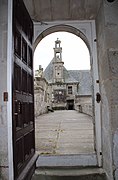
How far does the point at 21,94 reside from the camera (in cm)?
235

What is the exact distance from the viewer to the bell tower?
40094mm

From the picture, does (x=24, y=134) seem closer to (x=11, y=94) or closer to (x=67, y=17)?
(x=11, y=94)

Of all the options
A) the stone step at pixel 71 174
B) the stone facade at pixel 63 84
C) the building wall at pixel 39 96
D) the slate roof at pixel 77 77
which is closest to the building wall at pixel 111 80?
the stone step at pixel 71 174

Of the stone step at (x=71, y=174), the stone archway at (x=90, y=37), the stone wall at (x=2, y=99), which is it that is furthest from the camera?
the stone archway at (x=90, y=37)

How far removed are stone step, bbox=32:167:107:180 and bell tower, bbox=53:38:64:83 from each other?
37018 mm

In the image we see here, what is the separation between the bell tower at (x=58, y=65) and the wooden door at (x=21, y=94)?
121 ft

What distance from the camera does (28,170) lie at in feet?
7.53

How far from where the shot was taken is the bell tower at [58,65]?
40.1 metres

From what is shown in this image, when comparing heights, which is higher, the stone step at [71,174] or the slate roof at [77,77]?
the slate roof at [77,77]

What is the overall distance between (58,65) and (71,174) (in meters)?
38.9

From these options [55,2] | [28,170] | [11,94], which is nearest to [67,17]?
[55,2]

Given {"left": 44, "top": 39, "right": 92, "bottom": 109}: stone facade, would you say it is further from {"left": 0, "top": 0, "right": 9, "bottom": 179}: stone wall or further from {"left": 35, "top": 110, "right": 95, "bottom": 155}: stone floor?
{"left": 0, "top": 0, "right": 9, "bottom": 179}: stone wall

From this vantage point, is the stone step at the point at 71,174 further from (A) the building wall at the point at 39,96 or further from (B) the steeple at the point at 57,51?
(B) the steeple at the point at 57,51

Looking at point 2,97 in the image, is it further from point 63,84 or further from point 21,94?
point 63,84
